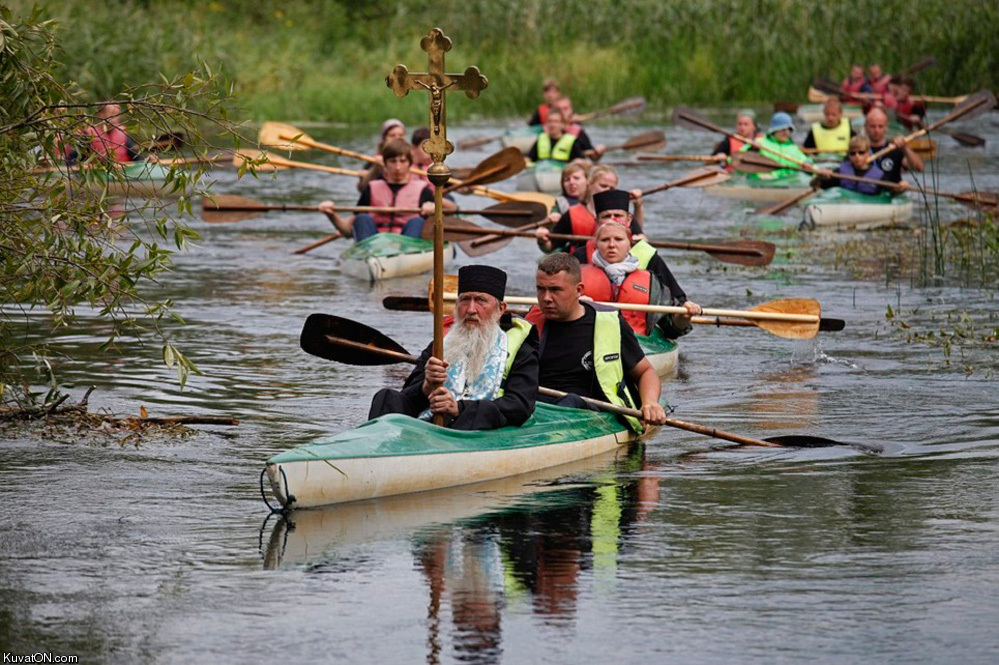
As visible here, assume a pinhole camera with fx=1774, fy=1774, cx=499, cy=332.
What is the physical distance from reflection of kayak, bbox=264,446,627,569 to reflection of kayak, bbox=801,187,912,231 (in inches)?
497

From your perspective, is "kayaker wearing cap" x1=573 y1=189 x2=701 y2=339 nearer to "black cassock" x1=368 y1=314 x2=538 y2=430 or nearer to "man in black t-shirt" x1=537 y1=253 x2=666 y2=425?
"man in black t-shirt" x1=537 y1=253 x2=666 y2=425

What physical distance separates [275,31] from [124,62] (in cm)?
1061

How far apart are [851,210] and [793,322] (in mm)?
9456

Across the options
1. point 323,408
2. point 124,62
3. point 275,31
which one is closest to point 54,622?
point 323,408

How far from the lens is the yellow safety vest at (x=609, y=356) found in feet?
30.9

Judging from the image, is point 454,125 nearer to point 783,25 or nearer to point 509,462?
point 783,25

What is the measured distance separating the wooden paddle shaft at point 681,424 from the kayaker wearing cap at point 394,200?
7.12 meters

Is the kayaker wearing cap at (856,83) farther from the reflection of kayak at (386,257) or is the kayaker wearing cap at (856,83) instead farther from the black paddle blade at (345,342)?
the black paddle blade at (345,342)

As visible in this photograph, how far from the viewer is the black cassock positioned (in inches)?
342

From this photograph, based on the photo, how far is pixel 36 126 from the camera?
898 centimetres

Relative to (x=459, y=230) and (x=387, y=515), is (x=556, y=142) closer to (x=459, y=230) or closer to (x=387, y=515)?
(x=459, y=230)

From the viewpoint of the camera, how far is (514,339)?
8.87 metres

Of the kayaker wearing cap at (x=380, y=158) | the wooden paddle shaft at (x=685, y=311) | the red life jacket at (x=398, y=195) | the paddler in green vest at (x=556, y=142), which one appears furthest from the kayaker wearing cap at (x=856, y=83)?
the wooden paddle shaft at (x=685, y=311)

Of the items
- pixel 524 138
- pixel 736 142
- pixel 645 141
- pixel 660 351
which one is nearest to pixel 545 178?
pixel 645 141
